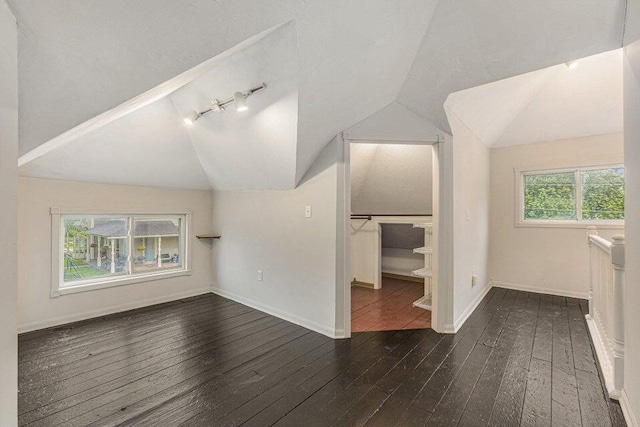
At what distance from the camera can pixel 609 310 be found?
2.14 meters

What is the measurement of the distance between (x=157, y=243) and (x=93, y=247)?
68 centimetres

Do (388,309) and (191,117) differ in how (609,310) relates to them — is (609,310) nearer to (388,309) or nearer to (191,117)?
(388,309)

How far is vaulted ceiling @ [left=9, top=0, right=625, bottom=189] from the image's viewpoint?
128 cm

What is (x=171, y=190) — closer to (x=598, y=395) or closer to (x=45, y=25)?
(x=45, y=25)

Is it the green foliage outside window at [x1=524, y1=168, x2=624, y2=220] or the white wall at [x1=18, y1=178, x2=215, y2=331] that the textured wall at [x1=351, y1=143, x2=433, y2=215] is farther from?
the white wall at [x1=18, y1=178, x2=215, y2=331]

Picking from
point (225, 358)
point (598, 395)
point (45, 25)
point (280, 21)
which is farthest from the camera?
point (225, 358)

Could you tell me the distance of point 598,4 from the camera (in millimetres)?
1580

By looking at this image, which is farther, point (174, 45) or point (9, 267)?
point (174, 45)

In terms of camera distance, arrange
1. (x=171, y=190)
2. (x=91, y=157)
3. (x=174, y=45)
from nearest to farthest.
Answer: (x=174, y=45) → (x=91, y=157) → (x=171, y=190)

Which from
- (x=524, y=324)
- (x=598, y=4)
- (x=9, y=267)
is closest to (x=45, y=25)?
(x=9, y=267)

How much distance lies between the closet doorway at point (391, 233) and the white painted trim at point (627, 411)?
4.57 ft

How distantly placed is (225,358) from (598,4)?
10.6 ft

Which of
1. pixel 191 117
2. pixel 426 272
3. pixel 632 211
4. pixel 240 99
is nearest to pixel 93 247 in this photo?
pixel 191 117

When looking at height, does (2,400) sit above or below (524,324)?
above
